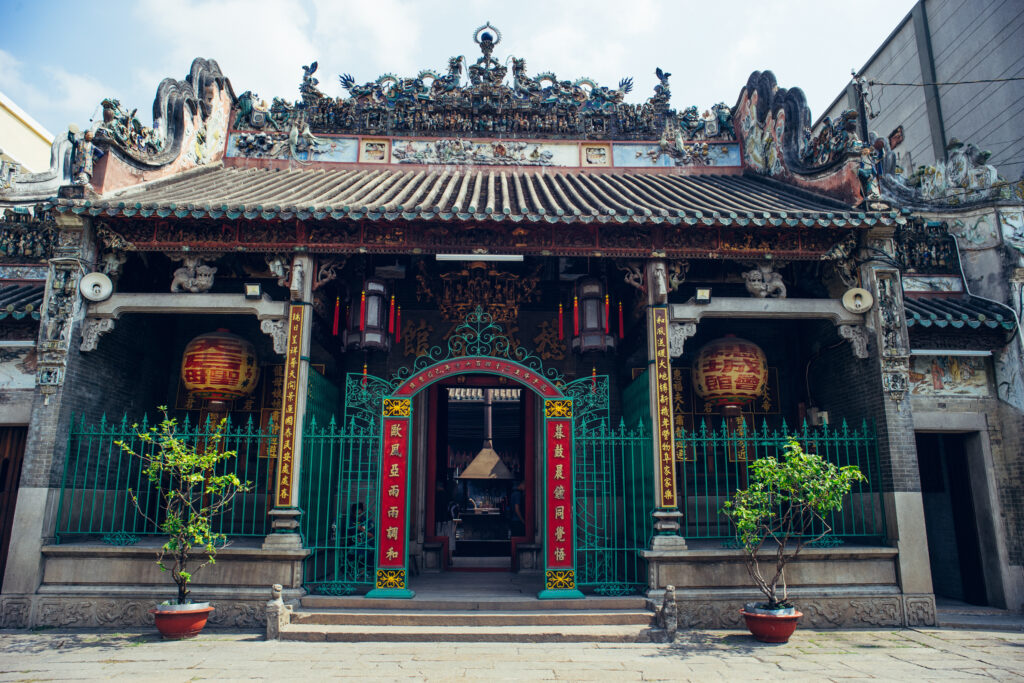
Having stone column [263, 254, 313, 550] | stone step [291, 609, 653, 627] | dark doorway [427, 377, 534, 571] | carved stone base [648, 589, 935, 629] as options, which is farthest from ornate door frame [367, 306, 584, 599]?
dark doorway [427, 377, 534, 571]

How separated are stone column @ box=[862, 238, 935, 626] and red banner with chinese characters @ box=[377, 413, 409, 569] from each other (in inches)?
225

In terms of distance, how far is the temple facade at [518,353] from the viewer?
7.29 meters

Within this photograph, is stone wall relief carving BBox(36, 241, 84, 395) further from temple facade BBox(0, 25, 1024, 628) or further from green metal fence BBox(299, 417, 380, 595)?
green metal fence BBox(299, 417, 380, 595)

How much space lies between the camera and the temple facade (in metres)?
7.29

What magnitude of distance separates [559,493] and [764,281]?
149 inches

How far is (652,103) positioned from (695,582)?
8.47 meters

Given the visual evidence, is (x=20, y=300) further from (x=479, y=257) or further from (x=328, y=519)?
(x=479, y=257)

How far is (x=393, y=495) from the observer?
24.4 ft

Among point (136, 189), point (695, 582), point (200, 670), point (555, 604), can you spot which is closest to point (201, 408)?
point (136, 189)

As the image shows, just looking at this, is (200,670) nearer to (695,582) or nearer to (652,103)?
(695,582)

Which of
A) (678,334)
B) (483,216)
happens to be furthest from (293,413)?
(678,334)

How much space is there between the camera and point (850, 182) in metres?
8.67

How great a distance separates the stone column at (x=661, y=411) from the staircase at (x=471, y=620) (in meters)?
0.85

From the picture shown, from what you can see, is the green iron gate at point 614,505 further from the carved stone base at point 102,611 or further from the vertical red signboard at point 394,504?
the carved stone base at point 102,611
